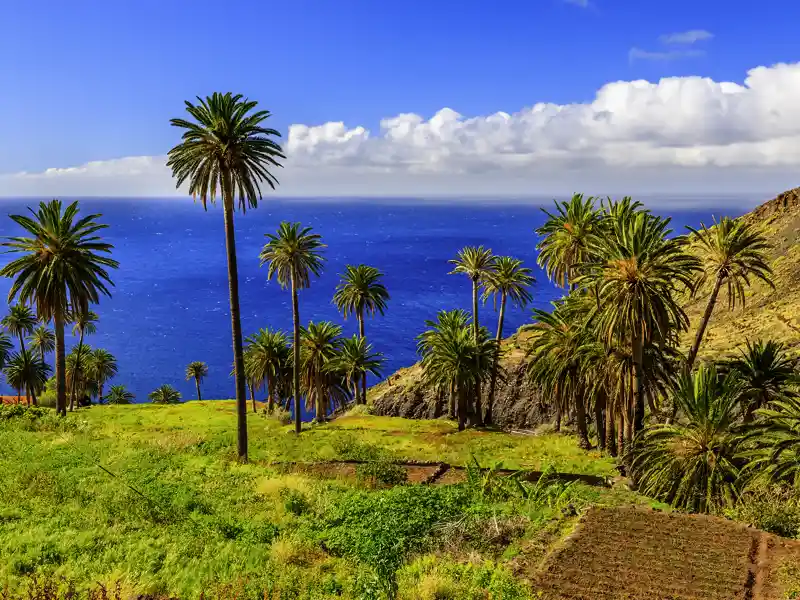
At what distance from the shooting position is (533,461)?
111 feet

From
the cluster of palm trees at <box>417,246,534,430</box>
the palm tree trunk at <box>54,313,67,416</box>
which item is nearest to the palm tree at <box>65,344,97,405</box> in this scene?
the palm tree trunk at <box>54,313,67,416</box>

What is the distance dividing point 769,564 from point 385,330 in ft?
473

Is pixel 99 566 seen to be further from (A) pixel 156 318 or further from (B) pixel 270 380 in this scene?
(A) pixel 156 318

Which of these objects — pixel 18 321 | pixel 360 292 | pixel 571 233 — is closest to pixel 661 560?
pixel 571 233

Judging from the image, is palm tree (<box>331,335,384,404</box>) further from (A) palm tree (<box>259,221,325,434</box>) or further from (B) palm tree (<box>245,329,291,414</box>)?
(A) palm tree (<box>259,221,325,434</box>)

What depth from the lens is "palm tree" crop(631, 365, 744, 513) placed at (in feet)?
75.8

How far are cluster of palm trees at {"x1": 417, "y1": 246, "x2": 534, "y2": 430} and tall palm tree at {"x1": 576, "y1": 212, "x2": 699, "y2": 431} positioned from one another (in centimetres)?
1907

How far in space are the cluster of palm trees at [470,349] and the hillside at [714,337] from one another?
101 inches

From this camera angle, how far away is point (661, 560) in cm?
1281

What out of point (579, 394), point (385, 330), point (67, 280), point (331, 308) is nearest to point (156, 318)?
point (331, 308)

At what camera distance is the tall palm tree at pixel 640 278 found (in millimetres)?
27984

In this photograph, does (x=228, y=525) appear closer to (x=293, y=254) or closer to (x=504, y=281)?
(x=293, y=254)

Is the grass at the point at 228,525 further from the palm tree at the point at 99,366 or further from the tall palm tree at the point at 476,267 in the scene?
the palm tree at the point at 99,366

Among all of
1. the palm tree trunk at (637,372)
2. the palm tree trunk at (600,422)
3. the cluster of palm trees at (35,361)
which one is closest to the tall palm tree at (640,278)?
the palm tree trunk at (637,372)
